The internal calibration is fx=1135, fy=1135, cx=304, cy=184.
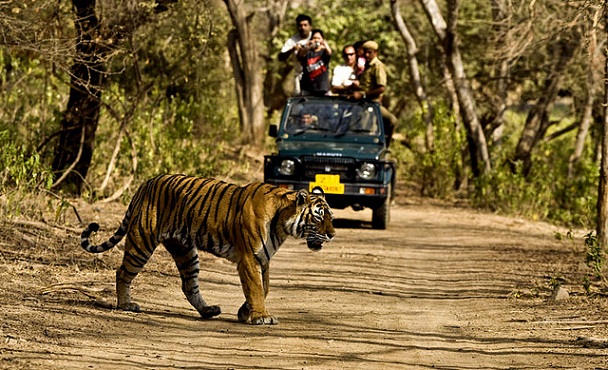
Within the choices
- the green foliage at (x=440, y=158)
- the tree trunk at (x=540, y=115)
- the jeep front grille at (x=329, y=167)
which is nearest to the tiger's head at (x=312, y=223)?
the jeep front grille at (x=329, y=167)

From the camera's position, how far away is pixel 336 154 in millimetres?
16016

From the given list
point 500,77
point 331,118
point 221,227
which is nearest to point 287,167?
point 331,118

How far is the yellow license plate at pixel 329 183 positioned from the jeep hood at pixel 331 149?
1.02ft

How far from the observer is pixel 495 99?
28.1 meters

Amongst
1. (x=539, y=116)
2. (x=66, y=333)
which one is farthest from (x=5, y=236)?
(x=539, y=116)

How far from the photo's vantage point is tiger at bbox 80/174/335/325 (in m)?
8.54

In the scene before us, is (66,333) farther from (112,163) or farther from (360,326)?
(112,163)

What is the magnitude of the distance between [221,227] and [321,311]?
1.31 metres

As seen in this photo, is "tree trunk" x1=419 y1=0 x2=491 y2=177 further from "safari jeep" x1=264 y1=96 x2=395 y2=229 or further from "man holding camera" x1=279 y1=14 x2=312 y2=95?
"safari jeep" x1=264 y1=96 x2=395 y2=229

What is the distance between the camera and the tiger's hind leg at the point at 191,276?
901 cm

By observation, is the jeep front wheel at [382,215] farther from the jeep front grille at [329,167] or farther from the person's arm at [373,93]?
the person's arm at [373,93]

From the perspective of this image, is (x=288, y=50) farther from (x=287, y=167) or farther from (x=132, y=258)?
(x=132, y=258)

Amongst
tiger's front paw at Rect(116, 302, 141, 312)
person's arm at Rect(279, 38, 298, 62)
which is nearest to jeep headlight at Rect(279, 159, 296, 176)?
person's arm at Rect(279, 38, 298, 62)

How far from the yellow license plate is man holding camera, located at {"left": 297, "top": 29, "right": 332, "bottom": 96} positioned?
2456 mm
